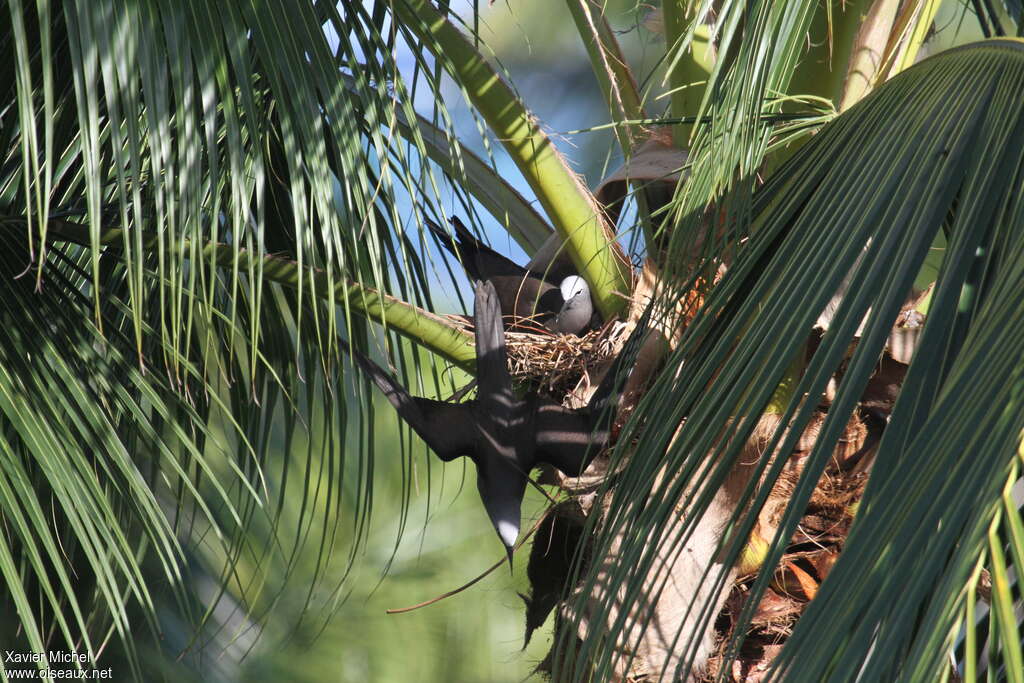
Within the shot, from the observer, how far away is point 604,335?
141cm

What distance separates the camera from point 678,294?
1036 millimetres

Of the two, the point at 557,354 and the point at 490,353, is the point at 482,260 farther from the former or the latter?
the point at 490,353

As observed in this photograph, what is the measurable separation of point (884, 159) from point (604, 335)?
607 mm

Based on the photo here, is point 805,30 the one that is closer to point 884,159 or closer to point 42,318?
point 884,159

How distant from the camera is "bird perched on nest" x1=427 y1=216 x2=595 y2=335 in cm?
153

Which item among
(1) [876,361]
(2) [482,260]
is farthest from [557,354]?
(1) [876,361]

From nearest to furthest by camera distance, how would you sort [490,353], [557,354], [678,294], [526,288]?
[678,294] < [490,353] < [557,354] < [526,288]

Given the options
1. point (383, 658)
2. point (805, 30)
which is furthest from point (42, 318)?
point (383, 658)

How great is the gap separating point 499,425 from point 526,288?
1.58ft

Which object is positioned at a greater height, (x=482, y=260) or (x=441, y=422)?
(x=482, y=260)

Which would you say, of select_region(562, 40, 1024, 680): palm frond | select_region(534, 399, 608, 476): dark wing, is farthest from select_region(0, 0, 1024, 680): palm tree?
select_region(534, 399, 608, 476): dark wing

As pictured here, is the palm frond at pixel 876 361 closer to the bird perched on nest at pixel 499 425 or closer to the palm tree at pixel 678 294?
the palm tree at pixel 678 294

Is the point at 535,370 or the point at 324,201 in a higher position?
the point at 324,201

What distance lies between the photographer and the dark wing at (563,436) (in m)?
1.26
